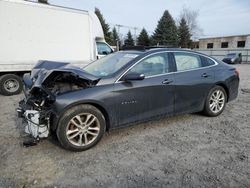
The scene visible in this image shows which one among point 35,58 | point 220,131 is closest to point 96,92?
point 220,131

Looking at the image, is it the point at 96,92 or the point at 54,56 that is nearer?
the point at 96,92

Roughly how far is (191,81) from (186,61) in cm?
42

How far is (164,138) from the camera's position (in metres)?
3.81

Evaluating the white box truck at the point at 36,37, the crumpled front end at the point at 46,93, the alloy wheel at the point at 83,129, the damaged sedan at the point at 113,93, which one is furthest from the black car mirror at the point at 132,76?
the white box truck at the point at 36,37

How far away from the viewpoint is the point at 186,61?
14.5 ft

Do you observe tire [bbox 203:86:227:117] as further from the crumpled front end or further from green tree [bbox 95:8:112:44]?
green tree [bbox 95:8:112:44]

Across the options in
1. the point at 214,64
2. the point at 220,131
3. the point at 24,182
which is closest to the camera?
the point at 24,182

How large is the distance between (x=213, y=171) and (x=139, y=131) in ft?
5.12

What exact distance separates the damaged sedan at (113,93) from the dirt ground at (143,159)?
30 centimetres

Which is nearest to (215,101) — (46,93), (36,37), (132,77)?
(132,77)

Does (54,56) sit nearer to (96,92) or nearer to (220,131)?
(96,92)

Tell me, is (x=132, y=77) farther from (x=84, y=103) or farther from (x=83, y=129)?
(x=83, y=129)

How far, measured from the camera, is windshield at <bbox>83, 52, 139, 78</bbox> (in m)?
3.82

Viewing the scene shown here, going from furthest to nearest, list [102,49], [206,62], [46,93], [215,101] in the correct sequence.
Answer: [102,49] < [215,101] < [206,62] < [46,93]
